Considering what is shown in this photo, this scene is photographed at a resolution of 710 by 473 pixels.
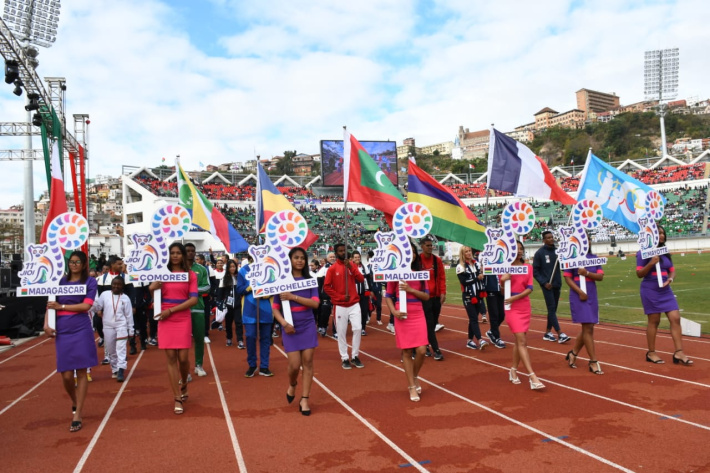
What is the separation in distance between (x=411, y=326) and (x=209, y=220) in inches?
225

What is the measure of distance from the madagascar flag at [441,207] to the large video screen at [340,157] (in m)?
39.0

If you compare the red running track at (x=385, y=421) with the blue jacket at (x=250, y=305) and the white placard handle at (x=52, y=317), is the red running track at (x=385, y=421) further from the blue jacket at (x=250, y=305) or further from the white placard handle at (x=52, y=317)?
the white placard handle at (x=52, y=317)

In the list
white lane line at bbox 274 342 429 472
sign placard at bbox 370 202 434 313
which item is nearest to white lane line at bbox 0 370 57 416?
white lane line at bbox 274 342 429 472

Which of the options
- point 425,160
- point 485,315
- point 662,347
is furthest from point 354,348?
point 425,160

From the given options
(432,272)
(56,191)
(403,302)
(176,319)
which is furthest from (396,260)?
(56,191)

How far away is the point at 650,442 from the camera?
4383 millimetres

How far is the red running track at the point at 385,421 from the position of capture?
4230 millimetres

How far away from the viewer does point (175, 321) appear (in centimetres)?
586

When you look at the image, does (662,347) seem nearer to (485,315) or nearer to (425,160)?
(485,315)

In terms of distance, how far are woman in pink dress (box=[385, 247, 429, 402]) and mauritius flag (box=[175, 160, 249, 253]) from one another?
4594 mm

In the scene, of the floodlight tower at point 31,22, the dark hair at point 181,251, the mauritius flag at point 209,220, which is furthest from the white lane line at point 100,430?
the floodlight tower at point 31,22

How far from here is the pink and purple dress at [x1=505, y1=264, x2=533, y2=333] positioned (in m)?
6.46

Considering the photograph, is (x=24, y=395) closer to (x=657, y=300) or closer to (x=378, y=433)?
(x=378, y=433)

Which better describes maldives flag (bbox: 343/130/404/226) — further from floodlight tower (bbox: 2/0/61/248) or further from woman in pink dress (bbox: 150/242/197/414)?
floodlight tower (bbox: 2/0/61/248)
